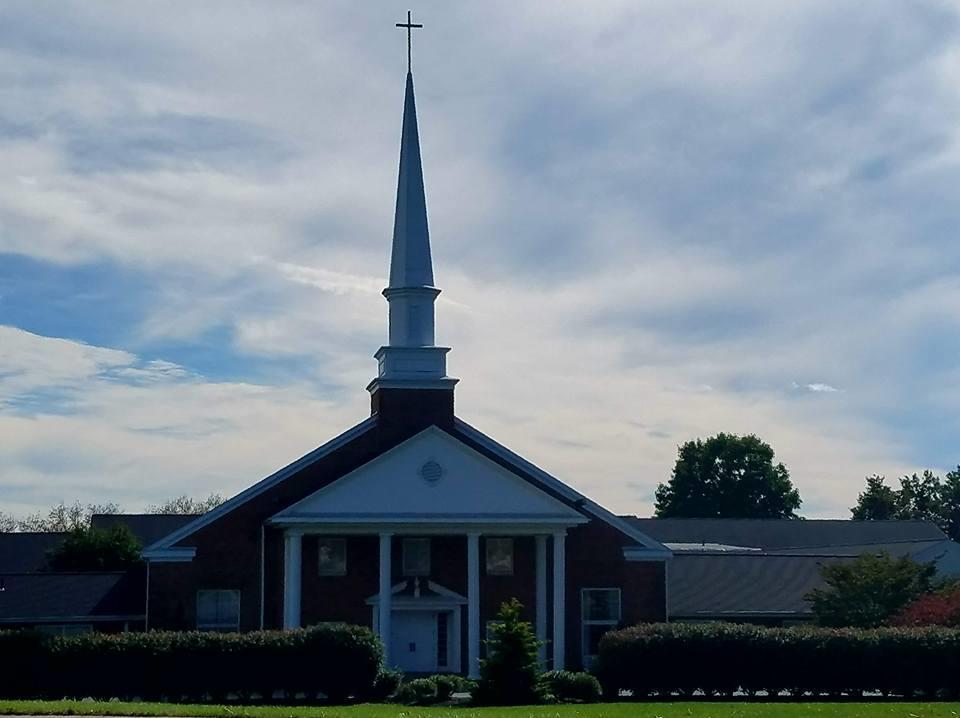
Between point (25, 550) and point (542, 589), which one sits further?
point (25, 550)


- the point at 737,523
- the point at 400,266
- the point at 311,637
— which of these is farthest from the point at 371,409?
the point at 737,523

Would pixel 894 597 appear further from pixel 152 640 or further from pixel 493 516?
pixel 152 640

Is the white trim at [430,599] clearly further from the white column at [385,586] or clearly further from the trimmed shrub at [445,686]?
the trimmed shrub at [445,686]

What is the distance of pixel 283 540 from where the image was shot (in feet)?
134

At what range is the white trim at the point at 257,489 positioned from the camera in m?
40.3

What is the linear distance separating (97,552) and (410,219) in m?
20.9

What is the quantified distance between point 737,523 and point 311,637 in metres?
54.4

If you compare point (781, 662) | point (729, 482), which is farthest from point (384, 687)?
point (729, 482)

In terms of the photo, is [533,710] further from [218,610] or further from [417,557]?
[218,610]

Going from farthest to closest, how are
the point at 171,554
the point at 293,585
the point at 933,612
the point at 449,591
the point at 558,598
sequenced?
the point at 449,591 → the point at 171,554 → the point at 558,598 → the point at 293,585 → the point at 933,612

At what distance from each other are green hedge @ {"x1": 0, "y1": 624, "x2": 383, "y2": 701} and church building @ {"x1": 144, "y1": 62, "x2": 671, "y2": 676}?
25.3ft

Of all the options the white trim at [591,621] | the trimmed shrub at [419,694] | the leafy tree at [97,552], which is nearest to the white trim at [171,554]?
the white trim at [591,621]

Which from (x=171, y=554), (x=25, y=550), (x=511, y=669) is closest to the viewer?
(x=511, y=669)

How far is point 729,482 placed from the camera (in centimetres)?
10894
